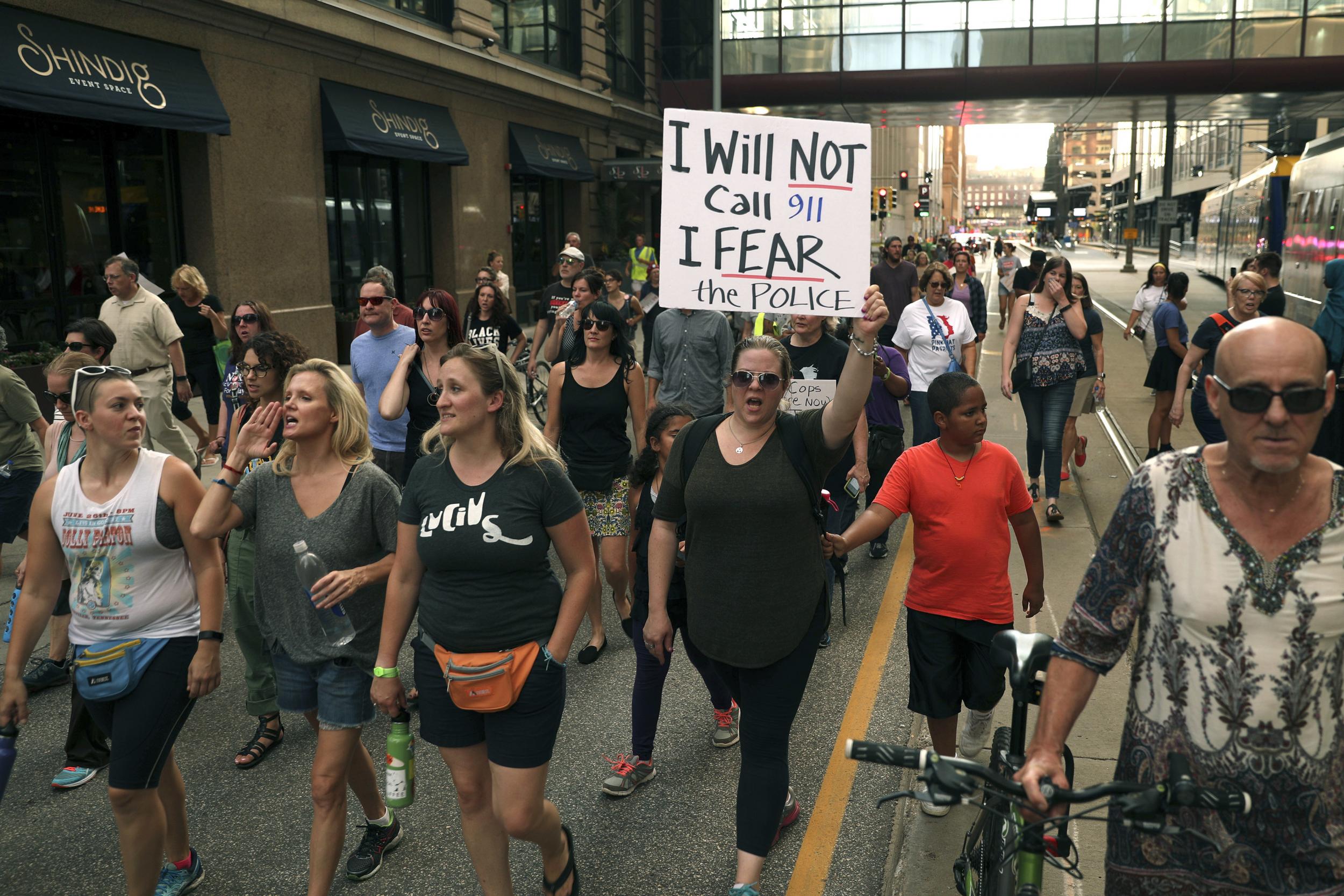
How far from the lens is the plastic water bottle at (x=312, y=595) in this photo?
12.4 feet

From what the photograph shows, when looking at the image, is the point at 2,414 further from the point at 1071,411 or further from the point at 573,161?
the point at 573,161

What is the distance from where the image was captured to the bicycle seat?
2.83 metres

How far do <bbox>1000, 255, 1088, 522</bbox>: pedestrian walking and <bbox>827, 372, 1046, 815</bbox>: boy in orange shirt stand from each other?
419 cm

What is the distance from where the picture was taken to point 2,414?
6656 millimetres

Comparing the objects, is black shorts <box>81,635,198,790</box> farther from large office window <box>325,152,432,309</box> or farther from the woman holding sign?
large office window <box>325,152,432,309</box>

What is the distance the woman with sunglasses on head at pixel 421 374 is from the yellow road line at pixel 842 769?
2861 millimetres

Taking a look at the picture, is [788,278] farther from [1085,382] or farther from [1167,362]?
[1167,362]

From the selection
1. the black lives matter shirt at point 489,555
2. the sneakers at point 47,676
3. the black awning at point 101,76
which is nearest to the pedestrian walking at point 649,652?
the black lives matter shirt at point 489,555

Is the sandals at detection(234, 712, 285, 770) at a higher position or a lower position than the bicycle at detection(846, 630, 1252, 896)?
lower

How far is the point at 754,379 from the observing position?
3.72 metres

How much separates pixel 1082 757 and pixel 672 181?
292cm

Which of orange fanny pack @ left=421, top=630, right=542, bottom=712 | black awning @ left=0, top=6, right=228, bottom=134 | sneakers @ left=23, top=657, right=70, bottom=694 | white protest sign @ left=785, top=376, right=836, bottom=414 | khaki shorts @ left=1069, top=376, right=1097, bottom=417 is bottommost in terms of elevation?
sneakers @ left=23, top=657, right=70, bottom=694

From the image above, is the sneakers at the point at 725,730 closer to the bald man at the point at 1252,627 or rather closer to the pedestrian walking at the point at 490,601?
the pedestrian walking at the point at 490,601

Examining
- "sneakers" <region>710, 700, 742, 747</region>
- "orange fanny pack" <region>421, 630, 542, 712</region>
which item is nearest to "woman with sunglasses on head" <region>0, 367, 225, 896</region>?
"orange fanny pack" <region>421, 630, 542, 712</region>
